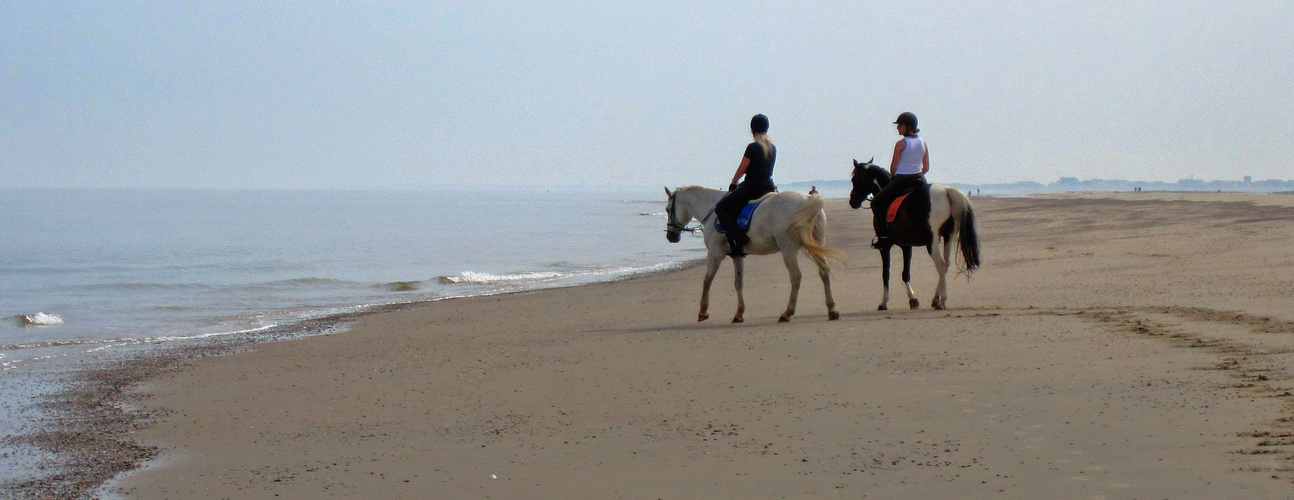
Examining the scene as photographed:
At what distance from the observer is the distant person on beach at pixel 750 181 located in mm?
10734

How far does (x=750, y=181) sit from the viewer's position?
10.8m

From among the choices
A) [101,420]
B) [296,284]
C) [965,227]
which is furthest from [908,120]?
[296,284]

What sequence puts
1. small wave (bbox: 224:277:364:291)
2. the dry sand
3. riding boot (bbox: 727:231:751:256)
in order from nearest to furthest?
the dry sand, riding boot (bbox: 727:231:751:256), small wave (bbox: 224:277:364:291)

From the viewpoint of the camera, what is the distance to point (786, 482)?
4617 mm

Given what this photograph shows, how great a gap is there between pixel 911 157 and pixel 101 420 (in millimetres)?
8214

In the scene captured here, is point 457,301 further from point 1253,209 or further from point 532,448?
point 1253,209

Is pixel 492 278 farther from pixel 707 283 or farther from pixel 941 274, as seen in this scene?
pixel 941 274

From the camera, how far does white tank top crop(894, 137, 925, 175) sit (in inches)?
424

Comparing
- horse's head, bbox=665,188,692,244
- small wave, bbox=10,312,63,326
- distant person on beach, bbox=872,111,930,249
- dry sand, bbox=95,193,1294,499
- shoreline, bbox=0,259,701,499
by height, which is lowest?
small wave, bbox=10,312,63,326

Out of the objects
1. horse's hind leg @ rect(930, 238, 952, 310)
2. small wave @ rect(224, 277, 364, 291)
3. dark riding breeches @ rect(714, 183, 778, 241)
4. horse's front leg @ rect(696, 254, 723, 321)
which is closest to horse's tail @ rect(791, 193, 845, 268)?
dark riding breeches @ rect(714, 183, 778, 241)

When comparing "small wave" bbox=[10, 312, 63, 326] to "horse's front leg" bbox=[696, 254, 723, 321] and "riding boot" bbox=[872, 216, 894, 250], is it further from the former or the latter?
"riding boot" bbox=[872, 216, 894, 250]

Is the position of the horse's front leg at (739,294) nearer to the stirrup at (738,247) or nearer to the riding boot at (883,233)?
the stirrup at (738,247)

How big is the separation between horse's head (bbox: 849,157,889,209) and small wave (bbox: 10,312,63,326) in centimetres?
1231

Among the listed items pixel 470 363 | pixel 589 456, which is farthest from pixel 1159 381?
pixel 470 363
